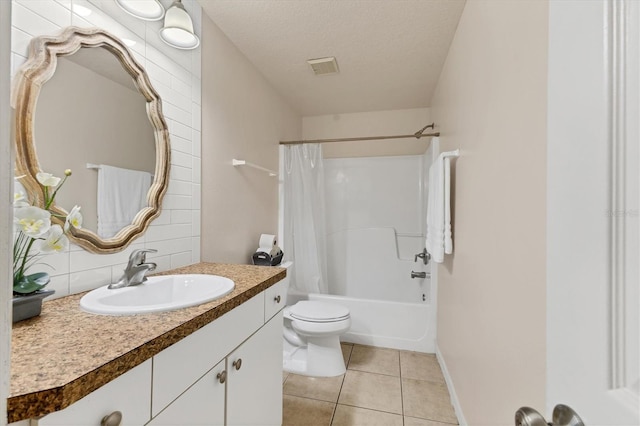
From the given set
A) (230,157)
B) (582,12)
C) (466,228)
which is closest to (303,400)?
(466,228)

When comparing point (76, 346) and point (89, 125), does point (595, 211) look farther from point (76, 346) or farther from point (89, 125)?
point (89, 125)

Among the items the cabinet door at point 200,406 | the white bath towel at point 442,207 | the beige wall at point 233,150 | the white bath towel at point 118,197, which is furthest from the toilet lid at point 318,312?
the white bath towel at point 118,197

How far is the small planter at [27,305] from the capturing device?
2.44ft

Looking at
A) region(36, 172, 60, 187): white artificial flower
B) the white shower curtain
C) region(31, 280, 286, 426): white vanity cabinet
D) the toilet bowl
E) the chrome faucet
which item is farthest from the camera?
the white shower curtain

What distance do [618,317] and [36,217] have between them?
114 cm

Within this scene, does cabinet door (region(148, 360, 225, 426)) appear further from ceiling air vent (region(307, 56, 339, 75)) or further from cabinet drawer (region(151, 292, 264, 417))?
ceiling air vent (region(307, 56, 339, 75))

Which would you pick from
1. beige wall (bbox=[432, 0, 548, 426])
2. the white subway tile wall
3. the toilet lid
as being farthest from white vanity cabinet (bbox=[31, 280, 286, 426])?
beige wall (bbox=[432, 0, 548, 426])

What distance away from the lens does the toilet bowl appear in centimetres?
201

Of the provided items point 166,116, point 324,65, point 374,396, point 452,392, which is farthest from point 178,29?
point 452,392

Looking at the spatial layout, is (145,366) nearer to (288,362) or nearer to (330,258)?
(288,362)

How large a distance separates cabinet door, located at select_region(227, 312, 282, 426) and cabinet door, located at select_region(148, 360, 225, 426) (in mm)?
53

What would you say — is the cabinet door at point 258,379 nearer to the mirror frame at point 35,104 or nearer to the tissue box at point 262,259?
the mirror frame at point 35,104

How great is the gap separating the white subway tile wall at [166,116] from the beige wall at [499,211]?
4.78 feet

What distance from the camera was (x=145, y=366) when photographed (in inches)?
26.1
